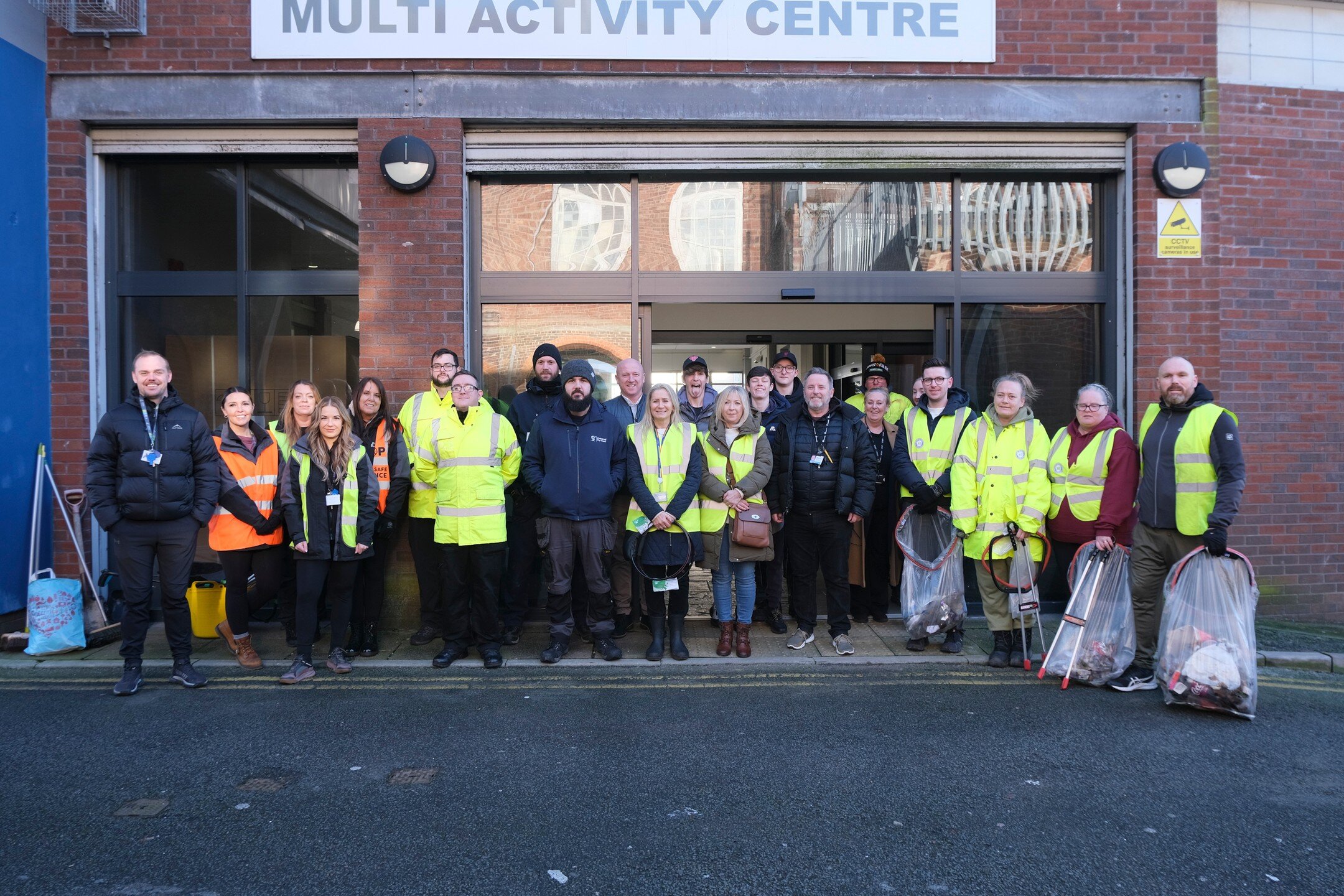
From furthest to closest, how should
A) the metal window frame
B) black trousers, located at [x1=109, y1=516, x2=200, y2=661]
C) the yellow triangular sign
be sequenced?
1. the metal window frame
2. the yellow triangular sign
3. black trousers, located at [x1=109, y1=516, x2=200, y2=661]

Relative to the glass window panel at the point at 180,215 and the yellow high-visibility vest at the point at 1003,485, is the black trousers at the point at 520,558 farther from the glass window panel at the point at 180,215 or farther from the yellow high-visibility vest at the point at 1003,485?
the glass window panel at the point at 180,215

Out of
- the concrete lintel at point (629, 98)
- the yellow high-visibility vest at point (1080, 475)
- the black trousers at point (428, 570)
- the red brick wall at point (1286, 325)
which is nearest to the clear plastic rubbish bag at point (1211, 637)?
the yellow high-visibility vest at point (1080, 475)

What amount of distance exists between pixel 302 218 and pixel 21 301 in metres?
2.18

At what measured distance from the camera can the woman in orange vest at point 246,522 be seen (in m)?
5.61

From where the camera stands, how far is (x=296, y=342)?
23.9 ft

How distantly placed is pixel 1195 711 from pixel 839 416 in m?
2.81

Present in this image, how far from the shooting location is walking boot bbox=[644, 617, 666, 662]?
5.82m

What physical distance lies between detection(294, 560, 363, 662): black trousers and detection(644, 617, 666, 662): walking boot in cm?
205

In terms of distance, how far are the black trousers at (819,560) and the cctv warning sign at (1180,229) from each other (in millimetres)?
3661

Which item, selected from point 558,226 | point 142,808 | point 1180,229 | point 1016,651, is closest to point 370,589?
point 142,808

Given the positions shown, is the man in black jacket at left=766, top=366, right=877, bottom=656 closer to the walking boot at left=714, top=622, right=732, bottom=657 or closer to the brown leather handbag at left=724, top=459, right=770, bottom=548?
the brown leather handbag at left=724, top=459, right=770, bottom=548

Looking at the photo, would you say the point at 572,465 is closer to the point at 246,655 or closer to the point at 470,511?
the point at 470,511

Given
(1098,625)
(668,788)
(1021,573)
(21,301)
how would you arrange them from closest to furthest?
(668,788) < (1098,625) < (1021,573) < (21,301)

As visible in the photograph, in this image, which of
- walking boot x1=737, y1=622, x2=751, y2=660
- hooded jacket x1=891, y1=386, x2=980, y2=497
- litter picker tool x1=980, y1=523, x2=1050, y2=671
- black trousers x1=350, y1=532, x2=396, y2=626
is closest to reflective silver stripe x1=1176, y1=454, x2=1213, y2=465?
litter picker tool x1=980, y1=523, x2=1050, y2=671
